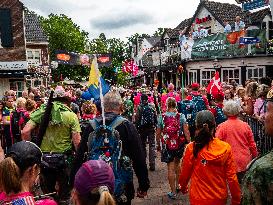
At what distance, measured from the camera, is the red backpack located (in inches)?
286

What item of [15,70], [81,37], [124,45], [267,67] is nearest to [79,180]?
[267,67]

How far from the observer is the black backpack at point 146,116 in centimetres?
917

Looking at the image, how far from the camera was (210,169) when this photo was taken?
14.2 feet

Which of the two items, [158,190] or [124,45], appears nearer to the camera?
[158,190]

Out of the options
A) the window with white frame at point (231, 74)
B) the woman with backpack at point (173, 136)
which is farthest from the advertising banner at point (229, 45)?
the woman with backpack at point (173, 136)

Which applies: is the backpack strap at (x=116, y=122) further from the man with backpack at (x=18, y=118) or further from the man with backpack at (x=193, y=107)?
the man with backpack at (x=193, y=107)

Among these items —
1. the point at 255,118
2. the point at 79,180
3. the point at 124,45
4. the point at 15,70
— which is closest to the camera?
the point at 79,180

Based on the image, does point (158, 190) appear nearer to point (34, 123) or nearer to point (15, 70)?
point (34, 123)

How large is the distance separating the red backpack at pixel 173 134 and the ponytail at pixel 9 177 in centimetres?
476

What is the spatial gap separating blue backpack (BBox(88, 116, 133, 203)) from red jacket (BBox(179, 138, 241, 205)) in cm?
68

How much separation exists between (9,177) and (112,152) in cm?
164

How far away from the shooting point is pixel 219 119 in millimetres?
8812

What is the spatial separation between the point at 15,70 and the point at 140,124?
68.6ft

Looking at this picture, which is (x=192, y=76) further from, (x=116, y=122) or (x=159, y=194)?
(x=116, y=122)
